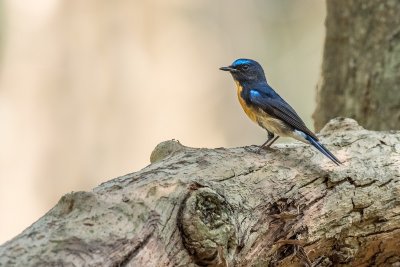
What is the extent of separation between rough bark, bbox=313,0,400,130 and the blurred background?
1.83 m

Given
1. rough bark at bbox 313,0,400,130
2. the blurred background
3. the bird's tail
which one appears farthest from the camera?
the blurred background

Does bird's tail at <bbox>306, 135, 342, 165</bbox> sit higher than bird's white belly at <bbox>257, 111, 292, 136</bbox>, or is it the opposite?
bird's white belly at <bbox>257, 111, 292, 136</bbox>

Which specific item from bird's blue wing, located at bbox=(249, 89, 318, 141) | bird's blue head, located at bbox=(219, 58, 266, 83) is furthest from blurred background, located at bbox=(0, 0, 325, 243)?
bird's blue wing, located at bbox=(249, 89, 318, 141)

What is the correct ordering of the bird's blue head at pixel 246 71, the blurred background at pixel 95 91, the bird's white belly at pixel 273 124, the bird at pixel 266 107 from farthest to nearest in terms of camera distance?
1. the blurred background at pixel 95 91
2. the bird's blue head at pixel 246 71
3. the bird's white belly at pixel 273 124
4. the bird at pixel 266 107

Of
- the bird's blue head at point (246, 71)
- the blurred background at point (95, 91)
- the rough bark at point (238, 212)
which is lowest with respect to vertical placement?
the rough bark at point (238, 212)

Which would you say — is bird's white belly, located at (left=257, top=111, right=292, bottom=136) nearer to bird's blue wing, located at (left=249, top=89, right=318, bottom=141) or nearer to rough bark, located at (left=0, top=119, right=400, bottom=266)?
bird's blue wing, located at (left=249, top=89, right=318, bottom=141)

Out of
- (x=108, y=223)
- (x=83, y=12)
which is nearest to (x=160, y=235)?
(x=108, y=223)

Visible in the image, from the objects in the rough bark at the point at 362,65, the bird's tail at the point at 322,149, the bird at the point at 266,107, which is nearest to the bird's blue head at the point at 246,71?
the bird at the point at 266,107

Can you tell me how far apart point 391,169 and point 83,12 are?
6.30m

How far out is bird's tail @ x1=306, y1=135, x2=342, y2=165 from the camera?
3.33m

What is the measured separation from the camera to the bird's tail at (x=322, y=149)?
3.33m

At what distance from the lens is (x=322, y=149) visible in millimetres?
3381

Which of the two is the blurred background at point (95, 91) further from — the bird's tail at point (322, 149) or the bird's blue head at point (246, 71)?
the bird's tail at point (322, 149)

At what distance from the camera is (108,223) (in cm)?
235
